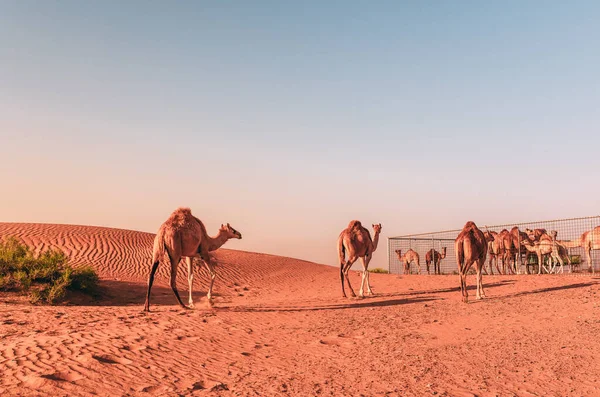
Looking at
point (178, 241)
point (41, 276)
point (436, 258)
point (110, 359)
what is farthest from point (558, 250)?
point (41, 276)

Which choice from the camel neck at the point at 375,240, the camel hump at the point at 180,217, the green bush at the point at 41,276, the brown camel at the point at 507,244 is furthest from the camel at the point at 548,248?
the green bush at the point at 41,276

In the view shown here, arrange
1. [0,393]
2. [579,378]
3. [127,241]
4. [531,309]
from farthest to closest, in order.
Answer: [127,241], [531,309], [579,378], [0,393]

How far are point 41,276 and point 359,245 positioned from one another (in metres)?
11.0

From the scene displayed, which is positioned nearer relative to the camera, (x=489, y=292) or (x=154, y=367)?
(x=154, y=367)

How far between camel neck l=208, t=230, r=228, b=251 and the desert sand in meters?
2.43

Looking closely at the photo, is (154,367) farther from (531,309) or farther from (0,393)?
(531,309)

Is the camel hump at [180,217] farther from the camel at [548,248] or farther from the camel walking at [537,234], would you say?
the camel walking at [537,234]

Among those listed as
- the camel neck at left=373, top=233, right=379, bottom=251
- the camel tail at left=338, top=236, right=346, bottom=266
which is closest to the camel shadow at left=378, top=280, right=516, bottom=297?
the camel neck at left=373, top=233, right=379, bottom=251

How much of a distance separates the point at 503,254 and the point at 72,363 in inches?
967

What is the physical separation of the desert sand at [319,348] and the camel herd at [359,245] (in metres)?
1.22

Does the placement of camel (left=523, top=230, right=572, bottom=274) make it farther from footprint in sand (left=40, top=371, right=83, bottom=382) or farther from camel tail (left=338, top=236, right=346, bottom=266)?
footprint in sand (left=40, top=371, right=83, bottom=382)

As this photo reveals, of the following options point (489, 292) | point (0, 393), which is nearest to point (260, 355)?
point (0, 393)

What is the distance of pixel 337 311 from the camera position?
1230 cm

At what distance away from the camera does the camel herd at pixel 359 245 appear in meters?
11.9
